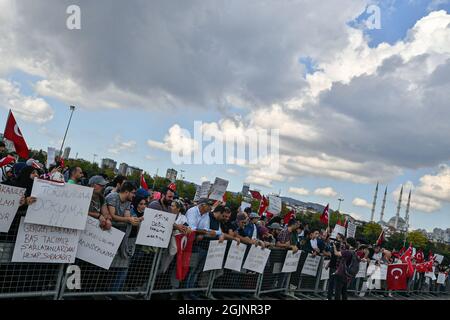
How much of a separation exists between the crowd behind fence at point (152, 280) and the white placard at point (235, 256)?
96 millimetres

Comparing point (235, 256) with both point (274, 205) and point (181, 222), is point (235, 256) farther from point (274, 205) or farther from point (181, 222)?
point (274, 205)

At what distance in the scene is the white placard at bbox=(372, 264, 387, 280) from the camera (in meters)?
14.1

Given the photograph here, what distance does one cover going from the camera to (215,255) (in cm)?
778

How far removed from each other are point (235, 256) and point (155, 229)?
2.35 meters

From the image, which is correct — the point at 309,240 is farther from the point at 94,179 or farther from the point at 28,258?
the point at 28,258

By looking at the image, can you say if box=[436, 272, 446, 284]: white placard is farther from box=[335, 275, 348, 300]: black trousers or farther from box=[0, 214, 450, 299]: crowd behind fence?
box=[335, 275, 348, 300]: black trousers

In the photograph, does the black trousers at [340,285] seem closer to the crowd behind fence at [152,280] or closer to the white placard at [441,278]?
the crowd behind fence at [152,280]

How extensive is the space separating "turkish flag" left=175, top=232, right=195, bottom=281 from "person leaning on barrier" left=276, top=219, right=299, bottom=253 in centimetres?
330

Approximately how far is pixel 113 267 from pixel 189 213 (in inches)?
83.2

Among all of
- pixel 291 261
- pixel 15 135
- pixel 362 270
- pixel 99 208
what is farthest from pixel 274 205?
pixel 15 135

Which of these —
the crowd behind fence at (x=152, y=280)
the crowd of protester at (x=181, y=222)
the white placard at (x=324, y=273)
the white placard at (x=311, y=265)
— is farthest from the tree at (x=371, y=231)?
the crowd behind fence at (x=152, y=280)

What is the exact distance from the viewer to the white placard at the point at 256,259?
872 cm
